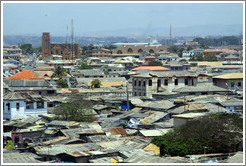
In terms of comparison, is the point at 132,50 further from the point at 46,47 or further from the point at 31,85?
the point at 31,85

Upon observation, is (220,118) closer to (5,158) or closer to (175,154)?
(175,154)

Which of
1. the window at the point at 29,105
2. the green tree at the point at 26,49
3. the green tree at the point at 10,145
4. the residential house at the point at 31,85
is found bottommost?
the green tree at the point at 26,49

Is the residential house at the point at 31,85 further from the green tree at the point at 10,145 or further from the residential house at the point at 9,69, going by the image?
the residential house at the point at 9,69

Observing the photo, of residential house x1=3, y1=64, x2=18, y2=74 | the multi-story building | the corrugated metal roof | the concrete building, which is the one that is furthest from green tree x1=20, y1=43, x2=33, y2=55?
the corrugated metal roof

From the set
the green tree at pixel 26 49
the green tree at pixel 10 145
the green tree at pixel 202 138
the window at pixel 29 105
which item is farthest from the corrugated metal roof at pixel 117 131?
the green tree at pixel 26 49

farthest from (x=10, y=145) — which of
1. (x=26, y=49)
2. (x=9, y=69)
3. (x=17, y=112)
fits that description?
(x=26, y=49)

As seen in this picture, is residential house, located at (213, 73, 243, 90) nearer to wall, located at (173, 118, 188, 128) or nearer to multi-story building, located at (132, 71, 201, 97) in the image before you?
multi-story building, located at (132, 71, 201, 97)
